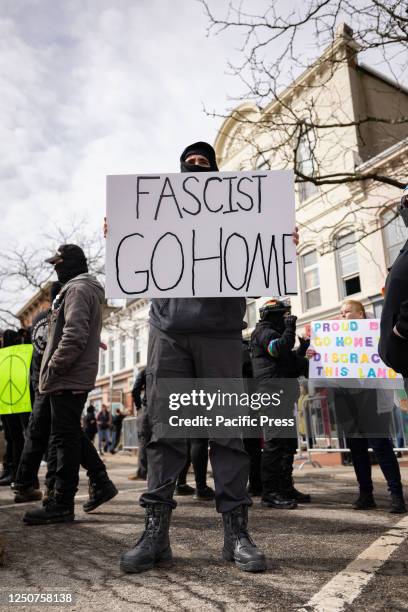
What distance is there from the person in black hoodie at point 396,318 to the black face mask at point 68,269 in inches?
104

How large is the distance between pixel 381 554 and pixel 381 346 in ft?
3.58

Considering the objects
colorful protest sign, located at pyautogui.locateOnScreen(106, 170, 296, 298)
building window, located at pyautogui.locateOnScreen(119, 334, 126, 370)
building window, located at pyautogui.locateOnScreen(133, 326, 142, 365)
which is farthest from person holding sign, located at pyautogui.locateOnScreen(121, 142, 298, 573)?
building window, located at pyautogui.locateOnScreen(119, 334, 126, 370)

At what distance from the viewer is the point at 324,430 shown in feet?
28.5

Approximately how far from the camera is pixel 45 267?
20.1 meters

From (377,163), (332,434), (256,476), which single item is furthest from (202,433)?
(377,163)

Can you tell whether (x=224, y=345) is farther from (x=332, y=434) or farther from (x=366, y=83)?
(x=366, y=83)

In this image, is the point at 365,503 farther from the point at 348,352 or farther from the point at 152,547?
the point at 152,547

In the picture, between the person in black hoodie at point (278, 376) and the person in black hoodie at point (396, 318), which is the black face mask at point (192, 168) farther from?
the person in black hoodie at point (278, 376)

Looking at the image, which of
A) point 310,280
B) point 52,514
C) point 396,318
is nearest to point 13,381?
point 52,514

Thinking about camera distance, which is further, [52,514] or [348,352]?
[348,352]

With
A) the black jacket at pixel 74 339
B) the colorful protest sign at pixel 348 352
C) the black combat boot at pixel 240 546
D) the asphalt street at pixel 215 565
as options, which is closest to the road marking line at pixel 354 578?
the asphalt street at pixel 215 565

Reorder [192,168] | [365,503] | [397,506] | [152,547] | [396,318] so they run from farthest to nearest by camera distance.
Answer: [365,503], [397,506], [192,168], [152,547], [396,318]

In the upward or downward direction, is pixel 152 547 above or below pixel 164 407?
below

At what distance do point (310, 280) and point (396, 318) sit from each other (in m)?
16.4
